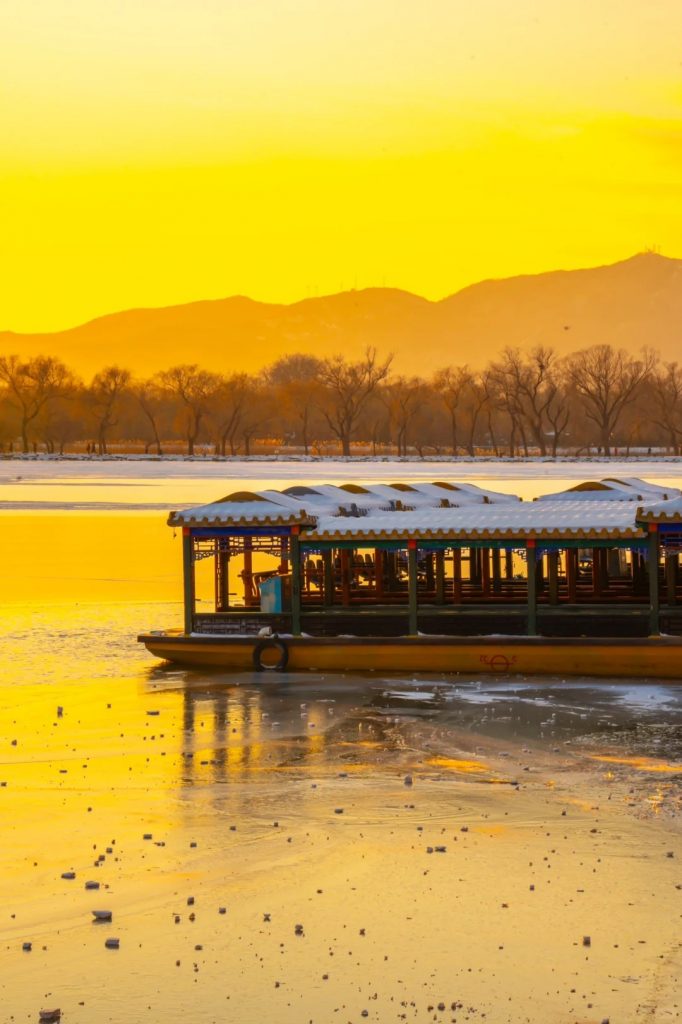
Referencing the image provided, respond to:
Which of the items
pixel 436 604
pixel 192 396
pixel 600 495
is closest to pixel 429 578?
pixel 436 604

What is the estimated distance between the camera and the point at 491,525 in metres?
27.1

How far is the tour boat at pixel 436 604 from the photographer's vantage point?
26.3 meters

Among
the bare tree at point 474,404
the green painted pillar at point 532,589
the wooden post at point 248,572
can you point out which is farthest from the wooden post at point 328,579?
the bare tree at point 474,404

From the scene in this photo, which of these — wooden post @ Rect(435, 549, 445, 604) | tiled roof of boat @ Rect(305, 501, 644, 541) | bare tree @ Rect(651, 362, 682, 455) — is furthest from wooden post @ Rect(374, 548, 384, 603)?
bare tree @ Rect(651, 362, 682, 455)

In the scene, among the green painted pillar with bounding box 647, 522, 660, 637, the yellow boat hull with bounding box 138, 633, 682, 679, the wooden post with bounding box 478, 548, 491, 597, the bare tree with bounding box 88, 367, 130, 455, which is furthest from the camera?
the bare tree with bounding box 88, 367, 130, 455

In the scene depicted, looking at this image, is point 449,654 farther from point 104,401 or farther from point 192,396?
point 192,396

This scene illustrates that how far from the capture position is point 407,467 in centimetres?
13150

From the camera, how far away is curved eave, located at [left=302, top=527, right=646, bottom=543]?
26328 millimetres

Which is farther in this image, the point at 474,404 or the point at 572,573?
the point at 474,404

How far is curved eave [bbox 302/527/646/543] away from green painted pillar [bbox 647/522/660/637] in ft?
0.56

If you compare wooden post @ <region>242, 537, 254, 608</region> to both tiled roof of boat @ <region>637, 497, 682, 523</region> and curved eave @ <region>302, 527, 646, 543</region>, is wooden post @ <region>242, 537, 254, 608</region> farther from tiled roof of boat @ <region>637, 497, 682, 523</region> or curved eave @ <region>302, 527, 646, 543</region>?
tiled roof of boat @ <region>637, 497, 682, 523</region>

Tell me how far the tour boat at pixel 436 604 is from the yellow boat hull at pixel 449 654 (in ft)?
0.07

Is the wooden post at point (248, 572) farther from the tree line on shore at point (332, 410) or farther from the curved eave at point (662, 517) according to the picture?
the tree line on shore at point (332, 410)

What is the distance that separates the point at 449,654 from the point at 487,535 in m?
1.96
